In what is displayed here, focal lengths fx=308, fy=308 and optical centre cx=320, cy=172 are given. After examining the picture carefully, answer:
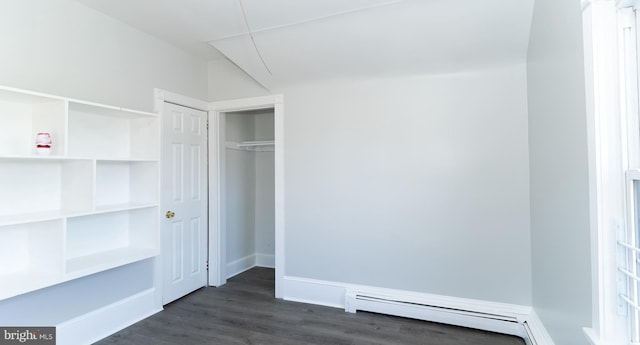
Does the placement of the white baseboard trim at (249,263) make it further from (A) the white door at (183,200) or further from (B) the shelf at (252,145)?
(B) the shelf at (252,145)

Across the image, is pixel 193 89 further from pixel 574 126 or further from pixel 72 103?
pixel 574 126

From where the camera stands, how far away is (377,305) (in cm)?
281

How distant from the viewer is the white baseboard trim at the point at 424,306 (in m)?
2.41

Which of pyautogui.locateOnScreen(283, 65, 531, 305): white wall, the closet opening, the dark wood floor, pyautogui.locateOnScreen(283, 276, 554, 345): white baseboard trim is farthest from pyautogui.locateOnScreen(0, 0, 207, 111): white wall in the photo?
pyautogui.locateOnScreen(283, 276, 554, 345): white baseboard trim

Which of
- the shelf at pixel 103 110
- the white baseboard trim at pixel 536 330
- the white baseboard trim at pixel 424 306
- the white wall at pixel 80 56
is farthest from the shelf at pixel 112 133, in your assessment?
the white baseboard trim at pixel 536 330

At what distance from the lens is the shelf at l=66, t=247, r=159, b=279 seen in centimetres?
209

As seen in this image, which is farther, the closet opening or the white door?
the closet opening

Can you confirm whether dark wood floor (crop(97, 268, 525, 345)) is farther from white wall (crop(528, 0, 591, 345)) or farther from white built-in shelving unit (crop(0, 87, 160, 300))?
white wall (crop(528, 0, 591, 345))

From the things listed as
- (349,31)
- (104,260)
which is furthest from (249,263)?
(349,31)

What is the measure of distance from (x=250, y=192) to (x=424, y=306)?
9.03 feet

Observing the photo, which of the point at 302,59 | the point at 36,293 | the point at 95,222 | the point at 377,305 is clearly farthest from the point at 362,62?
the point at 36,293

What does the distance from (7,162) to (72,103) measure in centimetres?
53

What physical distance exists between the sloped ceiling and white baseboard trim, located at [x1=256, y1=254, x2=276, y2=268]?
2.68 metres

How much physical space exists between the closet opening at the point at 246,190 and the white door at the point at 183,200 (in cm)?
24
